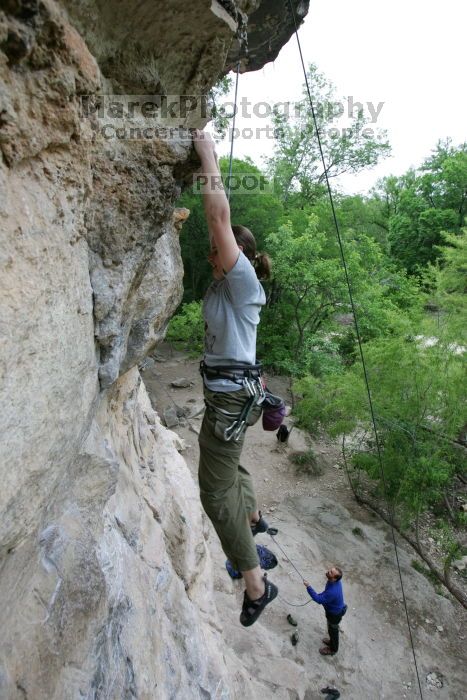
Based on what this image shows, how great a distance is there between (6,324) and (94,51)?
54.1 inches

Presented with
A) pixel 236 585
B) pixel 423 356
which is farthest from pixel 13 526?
pixel 423 356

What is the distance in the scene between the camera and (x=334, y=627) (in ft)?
18.5

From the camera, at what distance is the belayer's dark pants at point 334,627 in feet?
18.1

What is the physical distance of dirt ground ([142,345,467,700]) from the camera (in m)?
5.04

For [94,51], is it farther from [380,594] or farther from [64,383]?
[380,594]

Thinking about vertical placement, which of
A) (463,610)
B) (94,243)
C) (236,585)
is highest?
(94,243)

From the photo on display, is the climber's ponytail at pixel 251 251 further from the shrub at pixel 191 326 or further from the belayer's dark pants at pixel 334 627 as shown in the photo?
the shrub at pixel 191 326

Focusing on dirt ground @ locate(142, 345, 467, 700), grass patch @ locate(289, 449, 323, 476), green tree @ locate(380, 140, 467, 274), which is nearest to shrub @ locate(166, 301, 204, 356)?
dirt ground @ locate(142, 345, 467, 700)

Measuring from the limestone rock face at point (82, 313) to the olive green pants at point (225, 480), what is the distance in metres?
0.64

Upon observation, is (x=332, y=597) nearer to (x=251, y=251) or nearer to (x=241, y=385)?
(x=241, y=385)

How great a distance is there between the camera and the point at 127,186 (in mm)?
2064

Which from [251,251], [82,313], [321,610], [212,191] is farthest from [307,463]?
[82,313]

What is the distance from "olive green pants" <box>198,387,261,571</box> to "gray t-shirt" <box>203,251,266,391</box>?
135mm

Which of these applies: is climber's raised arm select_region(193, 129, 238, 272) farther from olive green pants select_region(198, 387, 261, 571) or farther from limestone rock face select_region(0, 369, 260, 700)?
limestone rock face select_region(0, 369, 260, 700)
